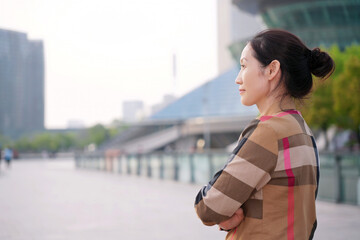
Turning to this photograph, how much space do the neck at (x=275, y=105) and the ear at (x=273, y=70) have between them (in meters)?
0.09

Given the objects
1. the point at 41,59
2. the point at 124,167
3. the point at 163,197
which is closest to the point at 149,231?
the point at 163,197

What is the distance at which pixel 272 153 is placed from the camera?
1581mm

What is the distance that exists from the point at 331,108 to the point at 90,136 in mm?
82927

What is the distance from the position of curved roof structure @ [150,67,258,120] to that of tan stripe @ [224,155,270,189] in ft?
200

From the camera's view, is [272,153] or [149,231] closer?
[272,153]

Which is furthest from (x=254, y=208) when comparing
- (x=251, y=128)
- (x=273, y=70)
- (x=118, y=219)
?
(x=118, y=219)

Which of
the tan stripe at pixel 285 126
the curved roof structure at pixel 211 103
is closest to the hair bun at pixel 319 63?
the tan stripe at pixel 285 126

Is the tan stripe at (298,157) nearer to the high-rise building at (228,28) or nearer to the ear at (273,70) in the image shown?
the ear at (273,70)

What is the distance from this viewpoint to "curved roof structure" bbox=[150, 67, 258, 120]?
65500 mm

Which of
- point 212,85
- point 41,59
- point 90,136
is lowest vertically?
point 90,136

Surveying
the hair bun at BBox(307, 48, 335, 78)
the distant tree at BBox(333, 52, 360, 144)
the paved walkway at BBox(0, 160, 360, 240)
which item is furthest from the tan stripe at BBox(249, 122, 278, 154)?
the distant tree at BBox(333, 52, 360, 144)

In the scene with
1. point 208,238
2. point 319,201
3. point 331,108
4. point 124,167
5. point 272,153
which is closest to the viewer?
point 272,153

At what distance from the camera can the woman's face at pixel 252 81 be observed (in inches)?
69.7

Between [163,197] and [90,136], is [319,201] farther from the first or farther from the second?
[90,136]
